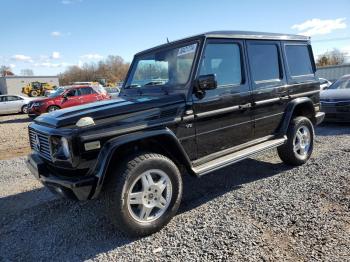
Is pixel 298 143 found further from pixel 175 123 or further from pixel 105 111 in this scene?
pixel 105 111

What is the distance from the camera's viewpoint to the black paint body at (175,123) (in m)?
3.17

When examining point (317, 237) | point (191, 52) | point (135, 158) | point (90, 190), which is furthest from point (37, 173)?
point (317, 237)

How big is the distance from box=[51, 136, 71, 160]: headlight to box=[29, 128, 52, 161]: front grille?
0.10 meters

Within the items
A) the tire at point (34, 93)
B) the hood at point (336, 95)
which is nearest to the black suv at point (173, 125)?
the hood at point (336, 95)

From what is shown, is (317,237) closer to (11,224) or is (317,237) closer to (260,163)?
(260,163)

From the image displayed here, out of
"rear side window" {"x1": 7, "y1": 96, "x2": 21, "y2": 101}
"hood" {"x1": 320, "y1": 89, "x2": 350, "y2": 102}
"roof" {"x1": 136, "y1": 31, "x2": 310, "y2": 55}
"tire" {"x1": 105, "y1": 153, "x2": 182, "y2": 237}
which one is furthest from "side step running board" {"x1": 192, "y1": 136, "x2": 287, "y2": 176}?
"rear side window" {"x1": 7, "y1": 96, "x2": 21, "y2": 101}

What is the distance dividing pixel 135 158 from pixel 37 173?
1.17 meters

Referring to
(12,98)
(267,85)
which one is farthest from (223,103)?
(12,98)

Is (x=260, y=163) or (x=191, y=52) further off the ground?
(x=191, y=52)

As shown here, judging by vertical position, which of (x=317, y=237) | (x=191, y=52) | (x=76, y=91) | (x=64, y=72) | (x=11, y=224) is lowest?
(x=317, y=237)

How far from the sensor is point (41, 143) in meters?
3.65

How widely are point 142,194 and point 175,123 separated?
0.90 metres

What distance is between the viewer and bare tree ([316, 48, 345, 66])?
5983 cm

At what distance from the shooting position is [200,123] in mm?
3967
